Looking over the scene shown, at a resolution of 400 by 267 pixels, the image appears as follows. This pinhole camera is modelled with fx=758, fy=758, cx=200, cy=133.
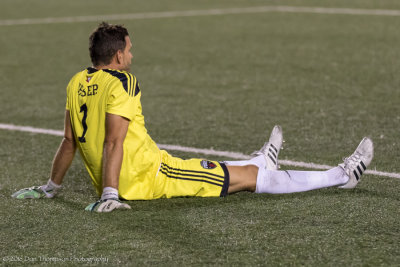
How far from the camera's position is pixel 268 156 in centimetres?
561

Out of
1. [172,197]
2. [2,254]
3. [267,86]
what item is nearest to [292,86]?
[267,86]

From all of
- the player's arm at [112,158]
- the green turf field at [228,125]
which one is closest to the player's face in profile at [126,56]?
the player's arm at [112,158]

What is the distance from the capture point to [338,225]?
447 cm

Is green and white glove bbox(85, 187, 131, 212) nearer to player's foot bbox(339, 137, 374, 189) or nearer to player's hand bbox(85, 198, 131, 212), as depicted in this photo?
player's hand bbox(85, 198, 131, 212)

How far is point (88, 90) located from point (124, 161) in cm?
53

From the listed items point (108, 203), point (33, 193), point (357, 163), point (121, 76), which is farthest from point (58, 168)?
point (357, 163)

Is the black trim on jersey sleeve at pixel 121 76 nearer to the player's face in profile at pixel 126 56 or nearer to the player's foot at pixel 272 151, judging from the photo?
the player's face in profile at pixel 126 56

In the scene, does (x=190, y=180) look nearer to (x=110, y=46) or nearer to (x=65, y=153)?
(x=65, y=153)

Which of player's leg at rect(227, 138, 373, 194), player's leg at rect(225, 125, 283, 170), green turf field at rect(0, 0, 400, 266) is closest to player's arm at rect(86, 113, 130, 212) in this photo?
green turf field at rect(0, 0, 400, 266)

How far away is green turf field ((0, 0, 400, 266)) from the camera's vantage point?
4211 millimetres

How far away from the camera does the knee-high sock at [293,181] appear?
5168 millimetres

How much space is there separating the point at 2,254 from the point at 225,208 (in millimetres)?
1455

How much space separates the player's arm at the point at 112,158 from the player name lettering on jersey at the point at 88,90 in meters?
0.23

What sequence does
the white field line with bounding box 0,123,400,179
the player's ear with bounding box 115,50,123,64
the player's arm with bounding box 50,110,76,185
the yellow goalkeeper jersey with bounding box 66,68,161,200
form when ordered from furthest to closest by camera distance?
the white field line with bounding box 0,123,400,179 → the player's arm with bounding box 50,110,76,185 → the player's ear with bounding box 115,50,123,64 → the yellow goalkeeper jersey with bounding box 66,68,161,200
